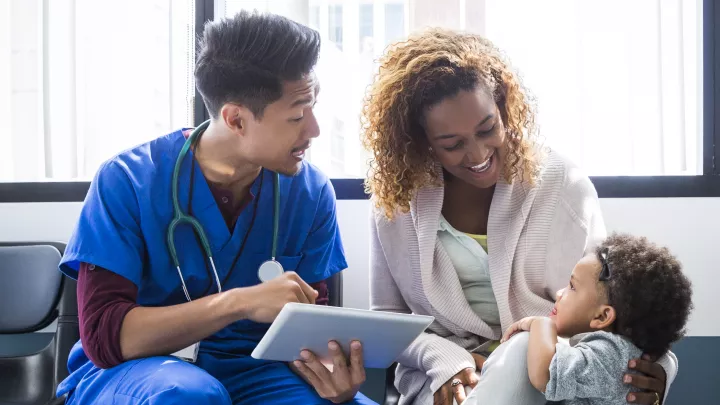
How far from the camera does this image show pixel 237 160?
1.56m

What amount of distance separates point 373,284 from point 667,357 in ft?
2.04

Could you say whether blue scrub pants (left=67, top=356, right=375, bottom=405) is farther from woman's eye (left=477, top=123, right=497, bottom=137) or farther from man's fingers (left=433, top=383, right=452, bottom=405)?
woman's eye (left=477, top=123, right=497, bottom=137)

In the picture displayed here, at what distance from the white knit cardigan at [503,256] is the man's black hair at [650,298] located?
0.84 feet

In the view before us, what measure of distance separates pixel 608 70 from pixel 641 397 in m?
1.31

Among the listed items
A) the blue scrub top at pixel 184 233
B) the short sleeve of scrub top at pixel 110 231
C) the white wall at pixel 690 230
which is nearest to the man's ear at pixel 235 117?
the blue scrub top at pixel 184 233

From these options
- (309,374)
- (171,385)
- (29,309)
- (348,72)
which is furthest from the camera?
(348,72)

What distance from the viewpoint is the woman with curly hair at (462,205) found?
1.62 m

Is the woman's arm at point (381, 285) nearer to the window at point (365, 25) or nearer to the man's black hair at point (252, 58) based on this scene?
the man's black hair at point (252, 58)

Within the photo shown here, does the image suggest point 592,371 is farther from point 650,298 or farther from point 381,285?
point 381,285

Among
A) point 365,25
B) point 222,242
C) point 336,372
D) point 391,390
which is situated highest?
point 365,25

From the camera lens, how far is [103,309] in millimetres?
1370

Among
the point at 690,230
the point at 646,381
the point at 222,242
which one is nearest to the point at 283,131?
the point at 222,242

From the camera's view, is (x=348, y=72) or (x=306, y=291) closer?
(x=306, y=291)

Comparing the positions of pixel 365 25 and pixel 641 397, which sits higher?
pixel 365 25
